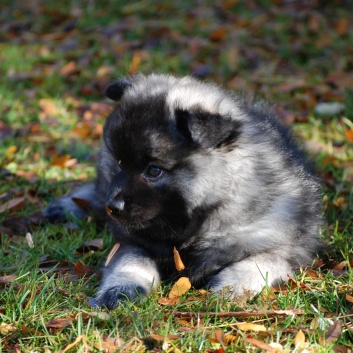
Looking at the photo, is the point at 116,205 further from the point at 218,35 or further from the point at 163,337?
the point at 218,35

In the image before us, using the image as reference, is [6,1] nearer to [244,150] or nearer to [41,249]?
[41,249]

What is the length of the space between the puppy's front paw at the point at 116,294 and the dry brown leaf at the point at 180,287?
0.48 feet

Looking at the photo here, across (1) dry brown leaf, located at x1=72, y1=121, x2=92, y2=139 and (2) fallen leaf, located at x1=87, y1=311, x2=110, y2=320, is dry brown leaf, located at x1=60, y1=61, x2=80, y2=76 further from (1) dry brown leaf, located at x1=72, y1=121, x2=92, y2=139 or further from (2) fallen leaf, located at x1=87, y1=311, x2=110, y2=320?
(2) fallen leaf, located at x1=87, y1=311, x2=110, y2=320

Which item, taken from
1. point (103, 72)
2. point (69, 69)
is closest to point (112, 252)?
point (103, 72)

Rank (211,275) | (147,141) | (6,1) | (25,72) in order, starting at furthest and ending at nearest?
(6,1), (25,72), (211,275), (147,141)

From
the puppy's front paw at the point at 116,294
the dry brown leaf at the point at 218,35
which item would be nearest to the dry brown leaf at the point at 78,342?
the puppy's front paw at the point at 116,294

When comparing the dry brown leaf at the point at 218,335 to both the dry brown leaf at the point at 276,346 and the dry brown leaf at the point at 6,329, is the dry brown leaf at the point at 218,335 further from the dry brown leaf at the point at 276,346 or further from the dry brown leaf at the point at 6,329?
the dry brown leaf at the point at 6,329

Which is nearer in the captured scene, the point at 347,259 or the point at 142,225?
the point at 142,225

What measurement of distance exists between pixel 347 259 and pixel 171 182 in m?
1.16

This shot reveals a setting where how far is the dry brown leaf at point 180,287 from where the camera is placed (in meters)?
3.23

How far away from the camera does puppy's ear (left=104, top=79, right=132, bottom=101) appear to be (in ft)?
12.1

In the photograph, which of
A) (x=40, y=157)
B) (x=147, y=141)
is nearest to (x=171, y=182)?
(x=147, y=141)

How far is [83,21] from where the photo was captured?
28.4ft

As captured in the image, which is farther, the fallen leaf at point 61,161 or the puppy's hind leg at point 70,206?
the fallen leaf at point 61,161
